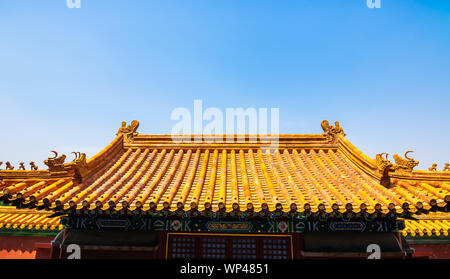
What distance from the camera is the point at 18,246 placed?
10.3 m

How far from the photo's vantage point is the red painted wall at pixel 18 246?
1031 centimetres

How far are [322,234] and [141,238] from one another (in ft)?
13.0

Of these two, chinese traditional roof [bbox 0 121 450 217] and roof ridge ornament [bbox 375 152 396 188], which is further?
roof ridge ornament [bbox 375 152 396 188]

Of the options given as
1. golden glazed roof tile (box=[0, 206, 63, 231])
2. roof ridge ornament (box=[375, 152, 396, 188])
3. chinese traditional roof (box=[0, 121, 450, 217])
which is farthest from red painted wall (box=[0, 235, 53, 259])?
roof ridge ornament (box=[375, 152, 396, 188])

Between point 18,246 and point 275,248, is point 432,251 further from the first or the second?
point 18,246

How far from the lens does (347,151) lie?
26.8 feet

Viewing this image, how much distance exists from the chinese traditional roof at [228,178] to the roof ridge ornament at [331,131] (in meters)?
0.03

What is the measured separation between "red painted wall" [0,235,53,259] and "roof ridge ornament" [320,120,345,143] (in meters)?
11.3

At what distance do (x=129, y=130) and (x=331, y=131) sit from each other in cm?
702

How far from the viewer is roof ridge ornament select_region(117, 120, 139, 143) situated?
938cm

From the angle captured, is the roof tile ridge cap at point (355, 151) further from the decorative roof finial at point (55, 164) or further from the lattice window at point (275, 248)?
the decorative roof finial at point (55, 164)

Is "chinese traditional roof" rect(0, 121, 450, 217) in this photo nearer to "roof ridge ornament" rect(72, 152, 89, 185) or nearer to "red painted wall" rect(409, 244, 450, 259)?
"roof ridge ornament" rect(72, 152, 89, 185)
